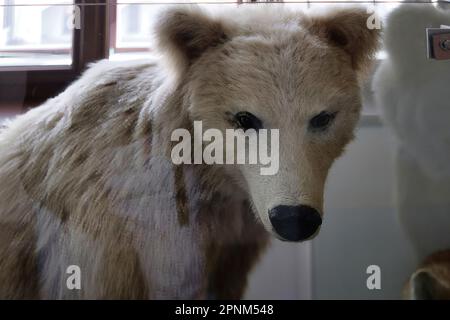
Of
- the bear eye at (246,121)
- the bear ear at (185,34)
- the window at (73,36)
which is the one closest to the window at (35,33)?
the window at (73,36)

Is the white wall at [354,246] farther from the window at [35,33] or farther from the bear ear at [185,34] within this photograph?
the window at [35,33]

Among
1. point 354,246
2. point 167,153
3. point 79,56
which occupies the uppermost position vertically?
point 79,56

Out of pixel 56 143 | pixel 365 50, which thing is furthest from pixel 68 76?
pixel 365 50

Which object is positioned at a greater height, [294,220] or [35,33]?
[35,33]

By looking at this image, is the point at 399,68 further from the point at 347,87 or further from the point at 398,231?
the point at 398,231

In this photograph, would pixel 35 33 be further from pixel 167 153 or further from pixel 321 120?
pixel 321 120

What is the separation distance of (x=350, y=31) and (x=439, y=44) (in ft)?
0.46

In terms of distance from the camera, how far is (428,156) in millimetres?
754

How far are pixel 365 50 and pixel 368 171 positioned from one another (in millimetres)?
166

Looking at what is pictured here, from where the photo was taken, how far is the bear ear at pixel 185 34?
68 centimetres

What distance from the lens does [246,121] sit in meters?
0.67

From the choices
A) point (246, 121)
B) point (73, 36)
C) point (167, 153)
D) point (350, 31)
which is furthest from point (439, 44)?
point (73, 36)

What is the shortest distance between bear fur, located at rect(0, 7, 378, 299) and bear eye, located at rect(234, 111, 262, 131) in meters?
0.01

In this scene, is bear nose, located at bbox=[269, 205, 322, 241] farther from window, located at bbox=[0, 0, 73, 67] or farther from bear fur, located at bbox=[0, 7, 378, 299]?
window, located at bbox=[0, 0, 73, 67]
